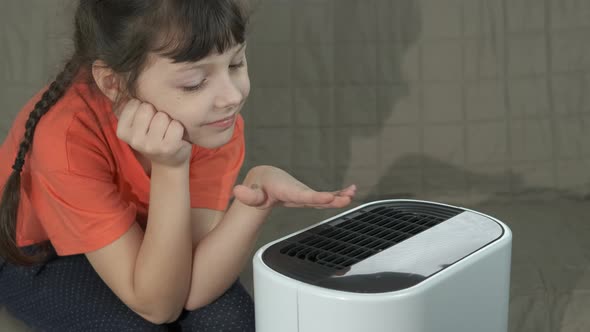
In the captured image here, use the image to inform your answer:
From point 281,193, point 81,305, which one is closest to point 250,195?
point 281,193

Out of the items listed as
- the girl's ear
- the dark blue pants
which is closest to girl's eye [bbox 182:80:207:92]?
the girl's ear

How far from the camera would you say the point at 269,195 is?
1.10 m

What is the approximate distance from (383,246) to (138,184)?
42 centimetres

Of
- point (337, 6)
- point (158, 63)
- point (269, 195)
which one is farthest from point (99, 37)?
point (337, 6)

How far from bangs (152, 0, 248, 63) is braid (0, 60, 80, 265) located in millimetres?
210

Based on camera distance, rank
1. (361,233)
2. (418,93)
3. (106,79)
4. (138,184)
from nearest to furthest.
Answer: (361,233) < (106,79) < (138,184) < (418,93)

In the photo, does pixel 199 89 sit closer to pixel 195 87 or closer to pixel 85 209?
pixel 195 87

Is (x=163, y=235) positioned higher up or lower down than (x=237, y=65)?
lower down

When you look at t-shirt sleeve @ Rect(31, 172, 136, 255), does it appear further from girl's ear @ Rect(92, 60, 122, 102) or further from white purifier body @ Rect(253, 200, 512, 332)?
white purifier body @ Rect(253, 200, 512, 332)

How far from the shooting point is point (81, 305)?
1163 mm

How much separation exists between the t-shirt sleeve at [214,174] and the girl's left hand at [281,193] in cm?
11

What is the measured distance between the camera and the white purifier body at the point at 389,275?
862 millimetres

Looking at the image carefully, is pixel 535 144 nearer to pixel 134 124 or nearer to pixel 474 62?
pixel 474 62

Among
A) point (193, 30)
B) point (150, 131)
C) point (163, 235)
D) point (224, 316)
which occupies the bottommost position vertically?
point (224, 316)
